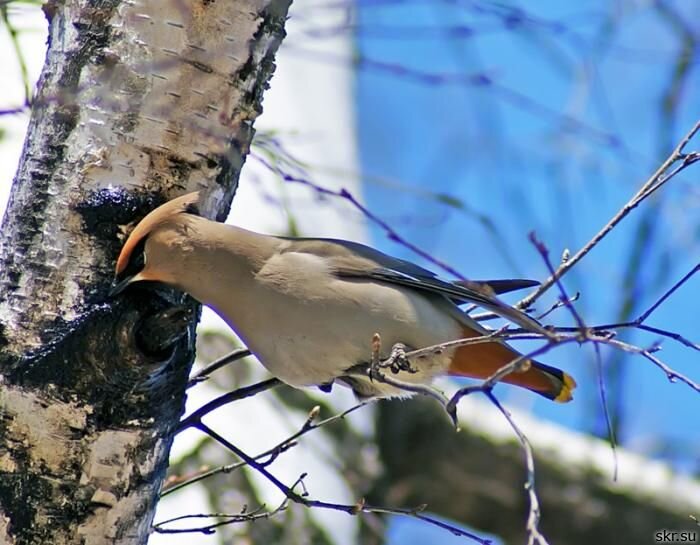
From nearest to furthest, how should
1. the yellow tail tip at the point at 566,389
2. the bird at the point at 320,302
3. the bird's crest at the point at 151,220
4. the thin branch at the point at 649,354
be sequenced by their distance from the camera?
the thin branch at the point at 649,354, the bird's crest at the point at 151,220, the bird at the point at 320,302, the yellow tail tip at the point at 566,389

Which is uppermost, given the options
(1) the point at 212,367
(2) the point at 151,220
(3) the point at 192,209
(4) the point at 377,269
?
(4) the point at 377,269

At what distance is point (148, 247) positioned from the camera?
7.91ft

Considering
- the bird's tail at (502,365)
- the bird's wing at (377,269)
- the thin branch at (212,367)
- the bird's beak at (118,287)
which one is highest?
the bird's wing at (377,269)

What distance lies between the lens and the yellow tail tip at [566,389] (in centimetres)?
302

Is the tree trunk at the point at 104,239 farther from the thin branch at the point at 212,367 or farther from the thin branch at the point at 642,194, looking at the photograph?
the thin branch at the point at 642,194

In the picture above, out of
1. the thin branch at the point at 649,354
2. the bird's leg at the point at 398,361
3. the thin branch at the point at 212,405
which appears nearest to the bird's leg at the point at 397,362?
the bird's leg at the point at 398,361

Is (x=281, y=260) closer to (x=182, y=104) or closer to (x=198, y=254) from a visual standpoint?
(x=198, y=254)

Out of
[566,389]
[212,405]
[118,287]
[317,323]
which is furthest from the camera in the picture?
[566,389]

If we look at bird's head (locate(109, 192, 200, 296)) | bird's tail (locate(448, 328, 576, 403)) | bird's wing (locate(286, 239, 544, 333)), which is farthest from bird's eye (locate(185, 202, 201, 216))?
bird's tail (locate(448, 328, 576, 403))

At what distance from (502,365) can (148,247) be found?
993mm

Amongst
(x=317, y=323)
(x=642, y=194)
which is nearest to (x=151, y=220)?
(x=317, y=323)

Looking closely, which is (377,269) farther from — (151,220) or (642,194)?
(642,194)

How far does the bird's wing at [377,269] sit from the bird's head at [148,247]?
1.41 ft

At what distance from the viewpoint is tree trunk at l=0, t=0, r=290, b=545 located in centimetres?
223
